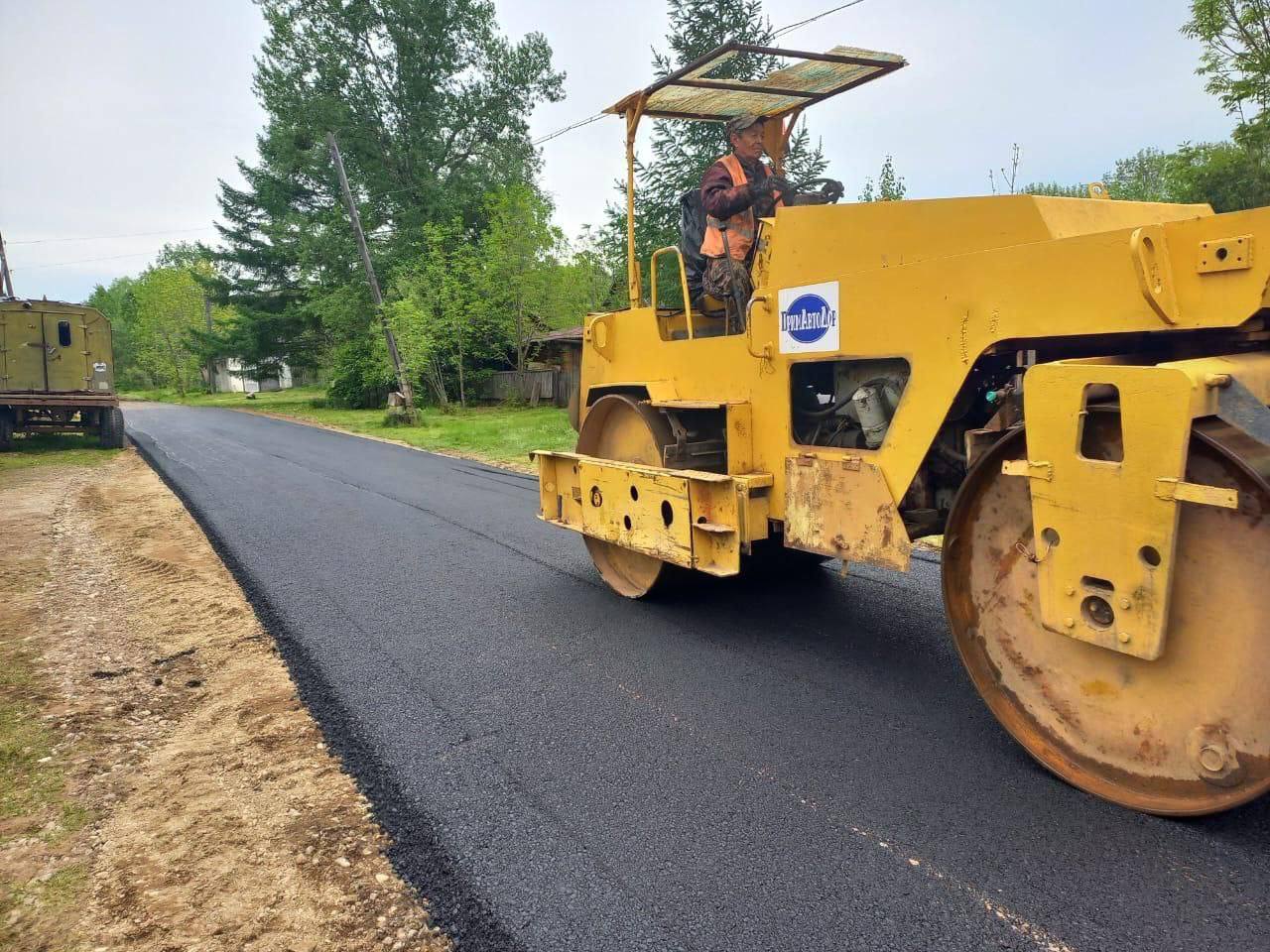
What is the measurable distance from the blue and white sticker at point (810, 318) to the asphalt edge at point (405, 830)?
7.98 ft

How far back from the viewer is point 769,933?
2193 millimetres

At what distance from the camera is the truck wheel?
1529cm

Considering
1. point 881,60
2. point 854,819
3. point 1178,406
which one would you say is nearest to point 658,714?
point 854,819

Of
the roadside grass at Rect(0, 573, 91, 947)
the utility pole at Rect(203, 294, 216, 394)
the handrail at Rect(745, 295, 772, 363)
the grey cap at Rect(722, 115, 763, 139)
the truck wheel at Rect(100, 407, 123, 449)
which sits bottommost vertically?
the roadside grass at Rect(0, 573, 91, 947)

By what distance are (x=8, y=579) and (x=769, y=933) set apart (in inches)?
248

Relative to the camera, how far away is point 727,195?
14.2 feet

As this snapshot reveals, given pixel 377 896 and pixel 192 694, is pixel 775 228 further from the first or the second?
pixel 192 694

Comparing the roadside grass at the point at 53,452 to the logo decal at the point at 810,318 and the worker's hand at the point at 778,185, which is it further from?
the logo decal at the point at 810,318

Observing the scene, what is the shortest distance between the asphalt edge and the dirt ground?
44mm

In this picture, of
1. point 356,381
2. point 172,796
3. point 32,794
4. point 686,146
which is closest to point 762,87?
point 172,796

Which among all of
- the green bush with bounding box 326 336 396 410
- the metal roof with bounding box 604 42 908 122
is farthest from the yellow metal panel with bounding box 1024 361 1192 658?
the green bush with bounding box 326 336 396 410

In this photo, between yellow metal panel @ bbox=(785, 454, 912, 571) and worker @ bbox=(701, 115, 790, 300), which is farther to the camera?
worker @ bbox=(701, 115, 790, 300)

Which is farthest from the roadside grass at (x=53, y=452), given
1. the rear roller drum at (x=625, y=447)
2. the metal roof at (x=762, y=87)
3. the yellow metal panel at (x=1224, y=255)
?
the yellow metal panel at (x=1224, y=255)

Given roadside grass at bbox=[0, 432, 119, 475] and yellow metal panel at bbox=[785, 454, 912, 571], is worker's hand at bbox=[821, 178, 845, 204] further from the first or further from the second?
roadside grass at bbox=[0, 432, 119, 475]
